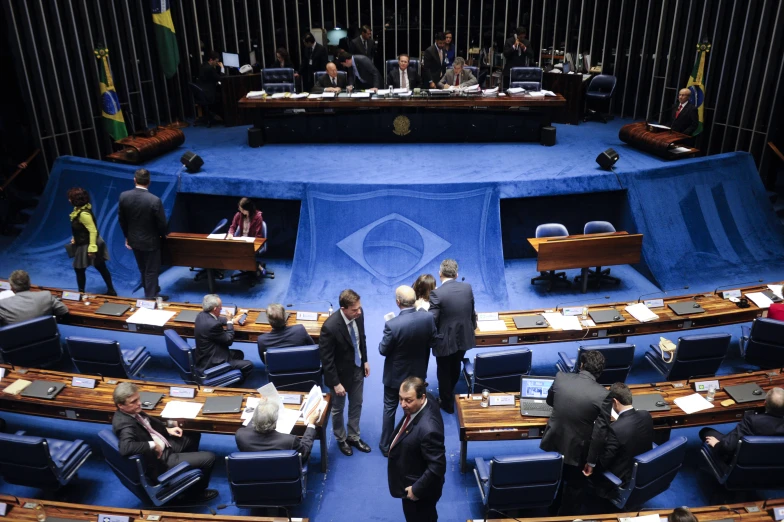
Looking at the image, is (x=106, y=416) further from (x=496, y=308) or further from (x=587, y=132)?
(x=587, y=132)

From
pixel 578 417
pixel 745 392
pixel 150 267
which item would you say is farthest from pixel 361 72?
pixel 578 417

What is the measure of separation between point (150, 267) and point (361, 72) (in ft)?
20.1

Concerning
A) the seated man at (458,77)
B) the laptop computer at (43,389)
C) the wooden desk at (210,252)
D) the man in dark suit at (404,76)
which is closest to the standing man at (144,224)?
the wooden desk at (210,252)

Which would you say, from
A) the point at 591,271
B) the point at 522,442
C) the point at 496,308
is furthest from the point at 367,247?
the point at 522,442

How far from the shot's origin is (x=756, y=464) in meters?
4.75

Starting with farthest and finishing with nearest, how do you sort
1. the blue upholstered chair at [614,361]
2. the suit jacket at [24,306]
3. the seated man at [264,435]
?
the suit jacket at [24,306] < the blue upholstered chair at [614,361] < the seated man at [264,435]

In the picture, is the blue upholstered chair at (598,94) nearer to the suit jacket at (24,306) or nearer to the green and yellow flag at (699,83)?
the green and yellow flag at (699,83)

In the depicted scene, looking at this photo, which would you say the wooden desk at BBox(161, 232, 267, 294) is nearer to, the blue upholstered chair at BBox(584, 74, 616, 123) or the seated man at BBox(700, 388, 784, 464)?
the seated man at BBox(700, 388, 784, 464)

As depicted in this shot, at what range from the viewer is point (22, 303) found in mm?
6336

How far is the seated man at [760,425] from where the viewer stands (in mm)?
4750

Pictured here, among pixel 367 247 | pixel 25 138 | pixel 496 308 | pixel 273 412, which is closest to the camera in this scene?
pixel 273 412

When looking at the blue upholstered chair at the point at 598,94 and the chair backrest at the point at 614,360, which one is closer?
the chair backrest at the point at 614,360

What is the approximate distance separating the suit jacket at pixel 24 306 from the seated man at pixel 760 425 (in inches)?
255

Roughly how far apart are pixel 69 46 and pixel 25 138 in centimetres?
185
